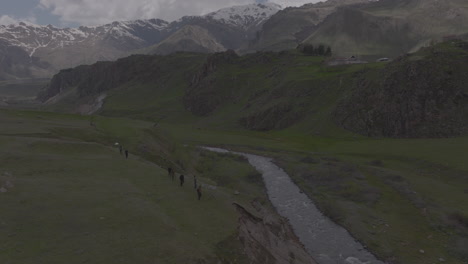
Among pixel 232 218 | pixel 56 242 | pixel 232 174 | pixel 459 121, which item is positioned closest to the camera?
pixel 56 242

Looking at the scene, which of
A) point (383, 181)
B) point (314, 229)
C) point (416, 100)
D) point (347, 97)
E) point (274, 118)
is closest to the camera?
point (314, 229)

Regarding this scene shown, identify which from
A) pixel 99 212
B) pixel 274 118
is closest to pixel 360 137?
pixel 274 118

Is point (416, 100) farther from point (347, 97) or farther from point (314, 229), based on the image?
point (314, 229)

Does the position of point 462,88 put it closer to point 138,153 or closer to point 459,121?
point 459,121

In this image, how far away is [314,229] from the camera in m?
39.4

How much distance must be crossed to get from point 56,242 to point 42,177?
1357 cm

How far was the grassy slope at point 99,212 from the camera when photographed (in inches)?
821

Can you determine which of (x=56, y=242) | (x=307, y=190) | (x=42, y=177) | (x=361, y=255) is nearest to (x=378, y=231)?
(x=361, y=255)

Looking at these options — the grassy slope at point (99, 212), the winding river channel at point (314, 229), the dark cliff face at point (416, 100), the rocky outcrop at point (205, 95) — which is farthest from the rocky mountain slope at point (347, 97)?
the grassy slope at point (99, 212)

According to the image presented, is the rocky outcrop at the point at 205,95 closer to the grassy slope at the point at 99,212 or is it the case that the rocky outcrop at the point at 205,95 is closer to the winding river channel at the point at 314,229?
the winding river channel at the point at 314,229

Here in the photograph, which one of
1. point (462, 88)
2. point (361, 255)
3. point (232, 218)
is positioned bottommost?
point (361, 255)

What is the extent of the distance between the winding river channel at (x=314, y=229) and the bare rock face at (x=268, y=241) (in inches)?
77.2

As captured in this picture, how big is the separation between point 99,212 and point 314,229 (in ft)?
75.8

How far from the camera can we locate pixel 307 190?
171 ft
